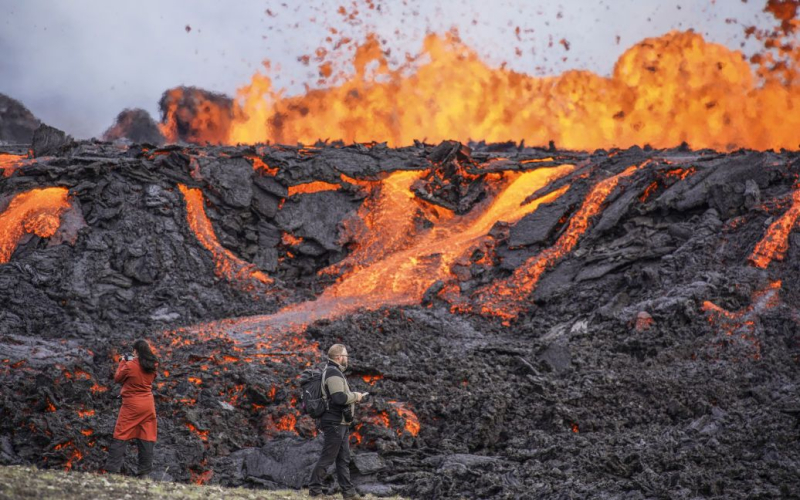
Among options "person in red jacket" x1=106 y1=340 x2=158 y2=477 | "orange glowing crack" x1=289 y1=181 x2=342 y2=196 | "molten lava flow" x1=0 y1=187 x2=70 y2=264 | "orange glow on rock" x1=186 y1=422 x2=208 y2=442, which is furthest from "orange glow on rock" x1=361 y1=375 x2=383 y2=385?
"molten lava flow" x1=0 y1=187 x2=70 y2=264

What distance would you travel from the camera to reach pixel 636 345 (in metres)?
16.5

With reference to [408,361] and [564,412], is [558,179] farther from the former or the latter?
[564,412]

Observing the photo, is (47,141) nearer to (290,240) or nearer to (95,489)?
(290,240)

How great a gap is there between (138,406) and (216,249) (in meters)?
14.4

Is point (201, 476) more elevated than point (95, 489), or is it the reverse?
point (95, 489)

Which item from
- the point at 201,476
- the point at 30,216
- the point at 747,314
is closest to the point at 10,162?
the point at 30,216

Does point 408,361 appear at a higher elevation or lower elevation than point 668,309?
lower

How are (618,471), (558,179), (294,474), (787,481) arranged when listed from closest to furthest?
(787,481) < (618,471) < (294,474) < (558,179)

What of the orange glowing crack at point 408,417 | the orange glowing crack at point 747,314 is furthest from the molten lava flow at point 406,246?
the orange glowing crack at point 747,314

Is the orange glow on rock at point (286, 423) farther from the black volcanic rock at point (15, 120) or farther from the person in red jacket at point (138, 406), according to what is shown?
the black volcanic rock at point (15, 120)

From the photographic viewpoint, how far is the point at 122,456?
9.90 m

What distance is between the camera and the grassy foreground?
7.09 m

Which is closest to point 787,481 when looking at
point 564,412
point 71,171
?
point 564,412

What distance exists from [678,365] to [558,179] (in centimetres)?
1127
